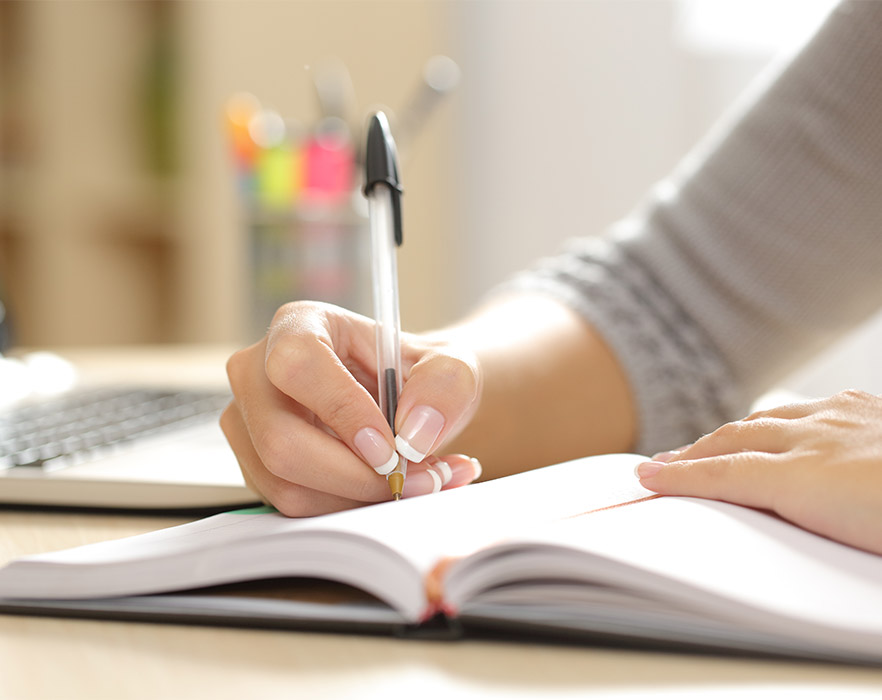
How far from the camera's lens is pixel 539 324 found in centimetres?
73

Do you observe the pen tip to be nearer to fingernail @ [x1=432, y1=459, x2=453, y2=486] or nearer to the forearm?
fingernail @ [x1=432, y1=459, x2=453, y2=486]

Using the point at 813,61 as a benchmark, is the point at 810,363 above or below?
below

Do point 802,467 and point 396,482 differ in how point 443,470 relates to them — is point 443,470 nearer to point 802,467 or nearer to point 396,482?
point 396,482

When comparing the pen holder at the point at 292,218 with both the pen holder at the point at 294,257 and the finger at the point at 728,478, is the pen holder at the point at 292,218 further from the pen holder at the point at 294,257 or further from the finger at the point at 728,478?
the finger at the point at 728,478

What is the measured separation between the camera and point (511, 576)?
0.33 meters

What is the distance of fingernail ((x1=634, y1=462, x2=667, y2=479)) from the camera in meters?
0.43

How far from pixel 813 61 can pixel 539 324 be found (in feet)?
0.96

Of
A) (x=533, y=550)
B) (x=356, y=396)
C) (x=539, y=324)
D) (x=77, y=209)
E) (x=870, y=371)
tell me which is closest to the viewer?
(x=533, y=550)

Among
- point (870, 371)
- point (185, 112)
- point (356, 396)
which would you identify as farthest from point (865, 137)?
point (185, 112)

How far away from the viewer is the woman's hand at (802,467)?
0.36 metres

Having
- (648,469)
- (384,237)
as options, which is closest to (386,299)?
(384,237)

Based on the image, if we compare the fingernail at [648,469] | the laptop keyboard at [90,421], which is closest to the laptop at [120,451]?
the laptop keyboard at [90,421]

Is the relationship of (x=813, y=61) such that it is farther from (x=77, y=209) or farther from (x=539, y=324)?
(x=77, y=209)

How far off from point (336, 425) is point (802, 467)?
0.65ft
